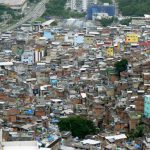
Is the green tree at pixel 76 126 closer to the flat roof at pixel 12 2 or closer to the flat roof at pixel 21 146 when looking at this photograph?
the flat roof at pixel 21 146

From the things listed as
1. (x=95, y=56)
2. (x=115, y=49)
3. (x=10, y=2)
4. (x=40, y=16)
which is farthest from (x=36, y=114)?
(x=10, y=2)

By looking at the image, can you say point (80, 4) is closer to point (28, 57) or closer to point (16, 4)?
point (16, 4)

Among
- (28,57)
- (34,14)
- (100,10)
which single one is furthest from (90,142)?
(34,14)

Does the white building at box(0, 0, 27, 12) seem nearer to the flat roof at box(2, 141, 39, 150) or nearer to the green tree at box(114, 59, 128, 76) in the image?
the green tree at box(114, 59, 128, 76)

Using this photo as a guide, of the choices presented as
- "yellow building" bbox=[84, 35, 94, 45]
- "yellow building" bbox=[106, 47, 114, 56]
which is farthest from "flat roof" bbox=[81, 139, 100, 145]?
"yellow building" bbox=[84, 35, 94, 45]

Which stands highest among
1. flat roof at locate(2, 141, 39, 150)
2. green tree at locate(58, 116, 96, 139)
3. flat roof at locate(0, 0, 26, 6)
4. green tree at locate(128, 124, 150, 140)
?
flat roof at locate(0, 0, 26, 6)

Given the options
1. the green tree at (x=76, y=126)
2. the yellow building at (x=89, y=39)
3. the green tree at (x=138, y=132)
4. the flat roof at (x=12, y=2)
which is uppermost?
the flat roof at (x=12, y=2)

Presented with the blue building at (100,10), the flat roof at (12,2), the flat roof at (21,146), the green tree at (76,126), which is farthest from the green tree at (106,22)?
the flat roof at (21,146)
